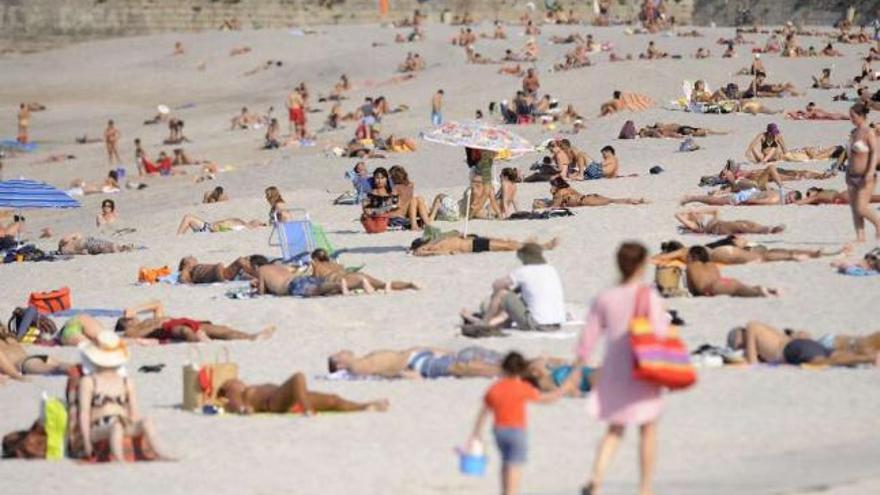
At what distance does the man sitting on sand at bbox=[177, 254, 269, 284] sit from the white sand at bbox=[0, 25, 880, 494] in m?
0.22

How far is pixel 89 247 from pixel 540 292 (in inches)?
328

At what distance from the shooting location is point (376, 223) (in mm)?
20125

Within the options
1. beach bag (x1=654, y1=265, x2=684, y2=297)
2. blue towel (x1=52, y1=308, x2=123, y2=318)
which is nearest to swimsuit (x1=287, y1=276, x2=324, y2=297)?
blue towel (x1=52, y1=308, x2=123, y2=318)

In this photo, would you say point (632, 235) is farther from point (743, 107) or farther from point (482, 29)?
point (482, 29)

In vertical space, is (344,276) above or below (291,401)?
below

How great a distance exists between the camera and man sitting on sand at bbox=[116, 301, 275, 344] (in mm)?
14781

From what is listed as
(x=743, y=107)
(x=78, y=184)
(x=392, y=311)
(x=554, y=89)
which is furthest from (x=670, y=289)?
(x=554, y=89)

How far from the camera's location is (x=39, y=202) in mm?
21891

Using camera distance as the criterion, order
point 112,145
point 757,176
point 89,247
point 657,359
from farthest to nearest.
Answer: point 112,145 < point 757,176 < point 89,247 < point 657,359

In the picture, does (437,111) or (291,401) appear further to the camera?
(437,111)

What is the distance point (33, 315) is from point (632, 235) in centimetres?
603

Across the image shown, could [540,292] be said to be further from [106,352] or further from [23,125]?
[23,125]

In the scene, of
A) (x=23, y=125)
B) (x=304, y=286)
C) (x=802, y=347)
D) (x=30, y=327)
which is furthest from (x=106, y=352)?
(x=23, y=125)

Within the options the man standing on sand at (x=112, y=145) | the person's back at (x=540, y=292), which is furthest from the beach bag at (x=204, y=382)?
the man standing on sand at (x=112, y=145)
